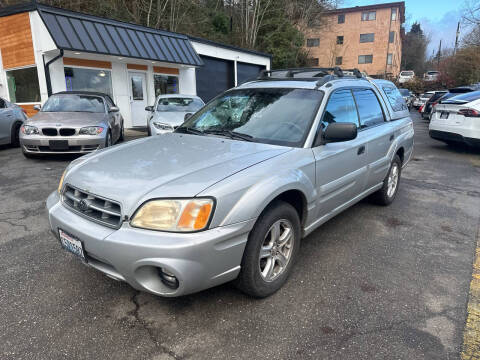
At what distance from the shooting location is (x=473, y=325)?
2.37 m

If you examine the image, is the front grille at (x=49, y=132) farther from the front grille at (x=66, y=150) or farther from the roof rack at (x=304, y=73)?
the roof rack at (x=304, y=73)

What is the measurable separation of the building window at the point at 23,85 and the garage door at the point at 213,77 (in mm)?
6806

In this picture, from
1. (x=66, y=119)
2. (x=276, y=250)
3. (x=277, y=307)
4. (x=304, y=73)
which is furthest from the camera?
(x=66, y=119)

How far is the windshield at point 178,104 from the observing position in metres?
9.70

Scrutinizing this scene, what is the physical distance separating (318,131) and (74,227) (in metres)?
2.11

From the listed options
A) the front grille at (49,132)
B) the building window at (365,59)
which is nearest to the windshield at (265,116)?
the front grille at (49,132)

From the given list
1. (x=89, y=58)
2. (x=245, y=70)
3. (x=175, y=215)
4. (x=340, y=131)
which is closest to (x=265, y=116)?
(x=340, y=131)

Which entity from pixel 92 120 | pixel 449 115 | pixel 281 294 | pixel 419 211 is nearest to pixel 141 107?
pixel 92 120

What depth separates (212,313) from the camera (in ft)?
7.95

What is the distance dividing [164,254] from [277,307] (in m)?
1.04

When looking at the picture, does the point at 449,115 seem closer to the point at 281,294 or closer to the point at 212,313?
the point at 281,294

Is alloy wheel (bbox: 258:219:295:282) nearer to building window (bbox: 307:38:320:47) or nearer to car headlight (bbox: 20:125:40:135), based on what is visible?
car headlight (bbox: 20:125:40:135)

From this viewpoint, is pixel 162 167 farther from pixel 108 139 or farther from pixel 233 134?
pixel 108 139

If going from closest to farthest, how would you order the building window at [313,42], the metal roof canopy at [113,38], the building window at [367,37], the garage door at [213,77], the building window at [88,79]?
the metal roof canopy at [113,38], the building window at [88,79], the garage door at [213,77], the building window at [367,37], the building window at [313,42]
